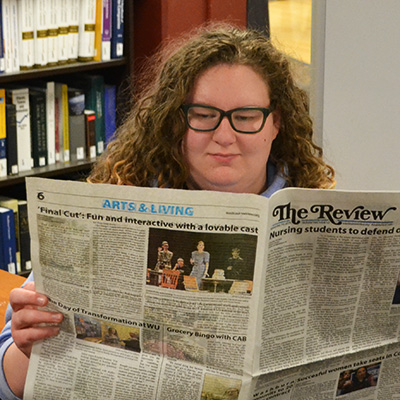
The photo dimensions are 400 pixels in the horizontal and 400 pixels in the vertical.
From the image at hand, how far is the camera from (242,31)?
4.48ft

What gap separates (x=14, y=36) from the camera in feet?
8.24

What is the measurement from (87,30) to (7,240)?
854 mm

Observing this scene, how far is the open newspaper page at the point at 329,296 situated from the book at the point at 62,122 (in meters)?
1.91

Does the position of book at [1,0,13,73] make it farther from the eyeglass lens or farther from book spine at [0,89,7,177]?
the eyeglass lens

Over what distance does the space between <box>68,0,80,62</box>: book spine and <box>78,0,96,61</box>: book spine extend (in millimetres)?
16

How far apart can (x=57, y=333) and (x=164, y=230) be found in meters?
0.24

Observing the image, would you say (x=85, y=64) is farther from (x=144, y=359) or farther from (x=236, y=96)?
(x=144, y=359)

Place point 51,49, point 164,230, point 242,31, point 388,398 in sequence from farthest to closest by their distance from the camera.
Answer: point 51,49, point 242,31, point 388,398, point 164,230

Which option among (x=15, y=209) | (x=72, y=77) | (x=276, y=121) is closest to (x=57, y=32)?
(x=72, y=77)

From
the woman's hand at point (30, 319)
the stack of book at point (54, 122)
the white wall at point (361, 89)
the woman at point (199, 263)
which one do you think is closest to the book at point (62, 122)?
the stack of book at point (54, 122)

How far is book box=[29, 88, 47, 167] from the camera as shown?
2.64 metres

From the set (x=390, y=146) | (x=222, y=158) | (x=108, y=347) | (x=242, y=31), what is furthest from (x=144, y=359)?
(x=390, y=146)

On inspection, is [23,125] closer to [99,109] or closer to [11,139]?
[11,139]

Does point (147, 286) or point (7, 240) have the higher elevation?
point (147, 286)
